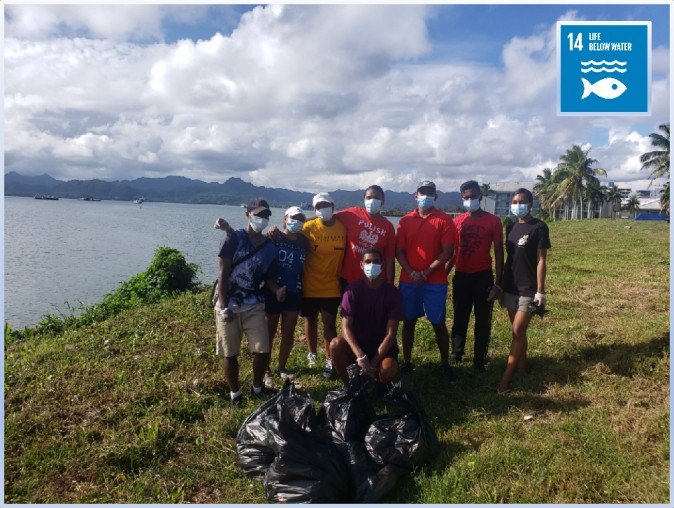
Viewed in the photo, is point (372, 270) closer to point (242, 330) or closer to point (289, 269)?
point (289, 269)

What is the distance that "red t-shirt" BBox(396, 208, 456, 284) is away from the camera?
5.32 meters

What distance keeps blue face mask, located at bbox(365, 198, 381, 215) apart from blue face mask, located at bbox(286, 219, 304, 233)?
0.82 metres

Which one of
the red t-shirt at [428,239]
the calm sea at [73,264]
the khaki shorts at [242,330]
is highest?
the red t-shirt at [428,239]

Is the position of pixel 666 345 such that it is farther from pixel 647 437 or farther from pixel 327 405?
pixel 327 405

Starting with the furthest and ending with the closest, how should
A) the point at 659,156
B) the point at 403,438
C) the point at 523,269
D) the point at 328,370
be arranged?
1. the point at 659,156
2. the point at 328,370
3. the point at 523,269
4. the point at 403,438

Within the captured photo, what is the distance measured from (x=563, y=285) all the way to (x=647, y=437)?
6571 millimetres

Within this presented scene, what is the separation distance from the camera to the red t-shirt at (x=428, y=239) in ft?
17.5

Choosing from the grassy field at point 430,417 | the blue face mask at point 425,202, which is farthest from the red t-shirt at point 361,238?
the grassy field at point 430,417

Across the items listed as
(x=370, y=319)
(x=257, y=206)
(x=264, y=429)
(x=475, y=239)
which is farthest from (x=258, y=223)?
(x=475, y=239)

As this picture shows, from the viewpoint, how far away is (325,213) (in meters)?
5.26

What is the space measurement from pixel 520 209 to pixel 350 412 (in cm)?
286

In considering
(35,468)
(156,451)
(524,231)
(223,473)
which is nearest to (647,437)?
(524,231)

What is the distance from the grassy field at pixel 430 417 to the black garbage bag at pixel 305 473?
0.36m

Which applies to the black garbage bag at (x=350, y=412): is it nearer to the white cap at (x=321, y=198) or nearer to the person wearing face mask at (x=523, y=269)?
the person wearing face mask at (x=523, y=269)
